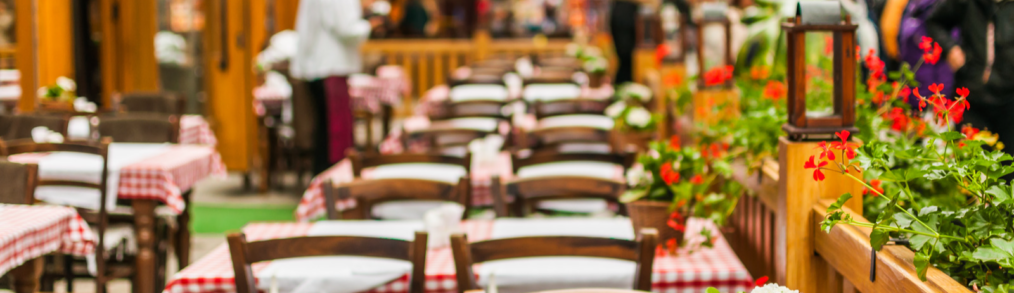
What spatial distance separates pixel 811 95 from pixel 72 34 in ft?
15.8

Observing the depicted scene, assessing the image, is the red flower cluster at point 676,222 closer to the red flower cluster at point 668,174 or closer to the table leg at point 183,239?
the red flower cluster at point 668,174

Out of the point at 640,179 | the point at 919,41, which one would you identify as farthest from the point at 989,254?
the point at 919,41

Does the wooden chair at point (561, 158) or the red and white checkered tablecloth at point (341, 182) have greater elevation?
the wooden chair at point (561, 158)

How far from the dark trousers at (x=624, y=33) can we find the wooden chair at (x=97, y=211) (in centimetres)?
696

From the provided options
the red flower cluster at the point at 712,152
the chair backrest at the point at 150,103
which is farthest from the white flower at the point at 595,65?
the red flower cluster at the point at 712,152

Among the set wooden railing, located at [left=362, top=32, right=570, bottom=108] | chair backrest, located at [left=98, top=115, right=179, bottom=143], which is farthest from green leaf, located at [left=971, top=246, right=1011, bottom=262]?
wooden railing, located at [left=362, top=32, right=570, bottom=108]

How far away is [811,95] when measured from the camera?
2719mm

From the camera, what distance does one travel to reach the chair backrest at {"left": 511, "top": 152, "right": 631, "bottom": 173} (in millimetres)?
3492

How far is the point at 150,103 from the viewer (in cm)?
587

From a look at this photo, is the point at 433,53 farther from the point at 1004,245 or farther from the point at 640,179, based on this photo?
the point at 1004,245

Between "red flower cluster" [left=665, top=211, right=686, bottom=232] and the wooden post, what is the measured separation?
437mm

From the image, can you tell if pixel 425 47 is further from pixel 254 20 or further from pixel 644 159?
pixel 644 159

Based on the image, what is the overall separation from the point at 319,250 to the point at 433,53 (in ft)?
34.5

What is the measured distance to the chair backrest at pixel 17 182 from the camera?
299 cm
